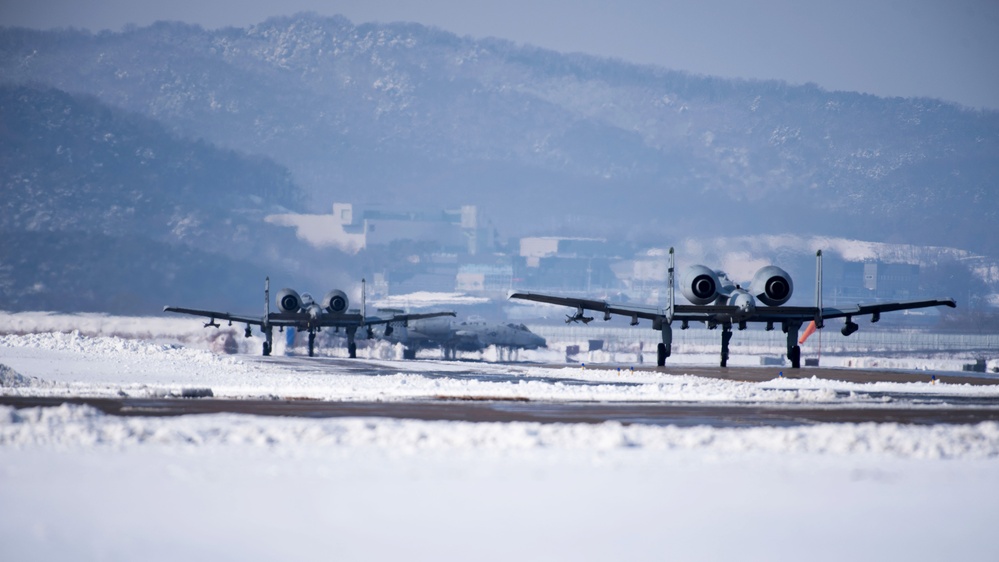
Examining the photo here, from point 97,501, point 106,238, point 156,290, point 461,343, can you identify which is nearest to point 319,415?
point 97,501

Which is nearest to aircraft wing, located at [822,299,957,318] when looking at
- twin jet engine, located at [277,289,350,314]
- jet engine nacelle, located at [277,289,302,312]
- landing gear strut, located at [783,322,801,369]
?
landing gear strut, located at [783,322,801,369]

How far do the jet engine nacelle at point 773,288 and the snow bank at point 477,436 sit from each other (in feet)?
101

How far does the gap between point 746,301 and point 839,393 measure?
15.4 metres

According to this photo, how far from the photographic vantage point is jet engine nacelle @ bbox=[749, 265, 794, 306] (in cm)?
5050

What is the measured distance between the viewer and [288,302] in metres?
73.4

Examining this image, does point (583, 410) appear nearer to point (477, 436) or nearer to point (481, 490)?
point (477, 436)

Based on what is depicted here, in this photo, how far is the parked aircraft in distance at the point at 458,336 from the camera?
299 feet

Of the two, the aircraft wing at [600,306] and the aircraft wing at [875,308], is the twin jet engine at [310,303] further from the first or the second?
the aircraft wing at [875,308]

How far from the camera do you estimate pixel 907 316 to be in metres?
160

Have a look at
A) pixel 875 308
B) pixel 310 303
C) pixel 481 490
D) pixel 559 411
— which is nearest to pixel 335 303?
pixel 310 303

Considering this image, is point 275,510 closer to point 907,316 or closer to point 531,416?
point 531,416

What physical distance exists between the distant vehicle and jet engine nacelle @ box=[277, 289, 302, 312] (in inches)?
598

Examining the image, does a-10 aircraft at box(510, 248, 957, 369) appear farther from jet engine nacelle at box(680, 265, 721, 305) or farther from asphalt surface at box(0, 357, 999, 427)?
asphalt surface at box(0, 357, 999, 427)

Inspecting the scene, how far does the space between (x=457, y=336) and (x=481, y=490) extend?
79580mm
